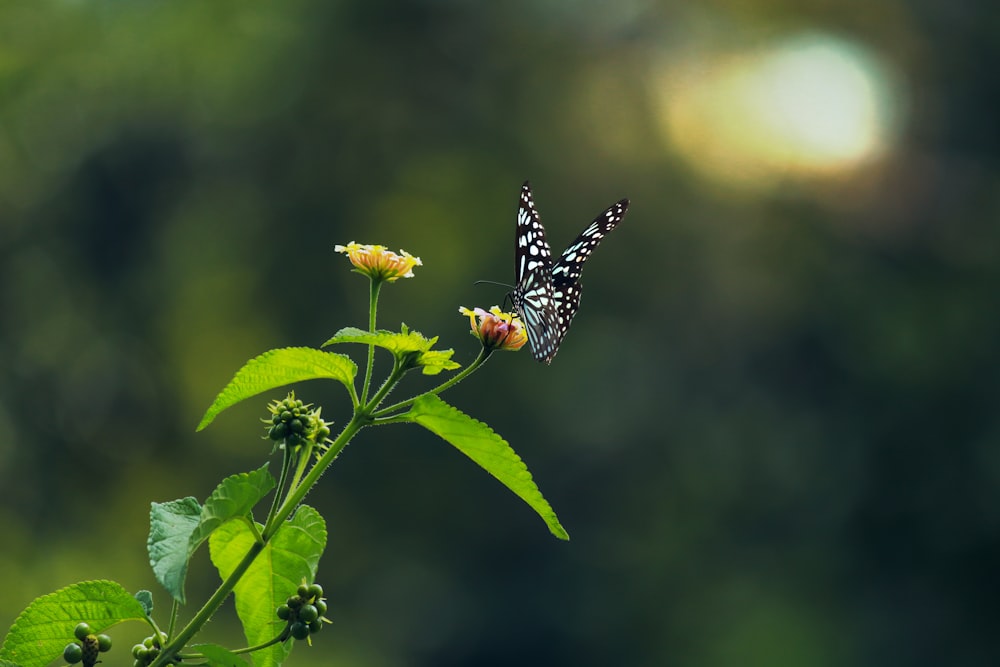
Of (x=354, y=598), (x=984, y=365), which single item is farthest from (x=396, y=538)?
(x=984, y=365)

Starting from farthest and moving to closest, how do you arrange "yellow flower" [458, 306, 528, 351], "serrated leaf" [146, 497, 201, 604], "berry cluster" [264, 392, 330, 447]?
"yellow flower" [458, 306, 528, 351]
"berry cluster" [264, 392, 330, 447]
"serrated leaf" [146, 497, 201, 604]

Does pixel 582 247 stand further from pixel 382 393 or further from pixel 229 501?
pixel 229 501

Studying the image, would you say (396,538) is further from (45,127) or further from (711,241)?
(45,127)

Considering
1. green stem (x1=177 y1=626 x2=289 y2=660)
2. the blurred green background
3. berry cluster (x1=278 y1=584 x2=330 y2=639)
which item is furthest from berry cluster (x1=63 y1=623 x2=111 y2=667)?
the blurred green background

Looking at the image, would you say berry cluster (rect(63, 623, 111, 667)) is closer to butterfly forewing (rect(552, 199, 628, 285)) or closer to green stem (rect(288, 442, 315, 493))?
green stem (rect(288, 442, 315, 493))

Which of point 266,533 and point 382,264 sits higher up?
point 382,264

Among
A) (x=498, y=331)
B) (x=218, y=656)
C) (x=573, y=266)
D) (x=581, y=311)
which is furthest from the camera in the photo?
(x=581, y=311)

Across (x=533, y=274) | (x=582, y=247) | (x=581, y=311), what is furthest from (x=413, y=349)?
(x=581, y=311)
